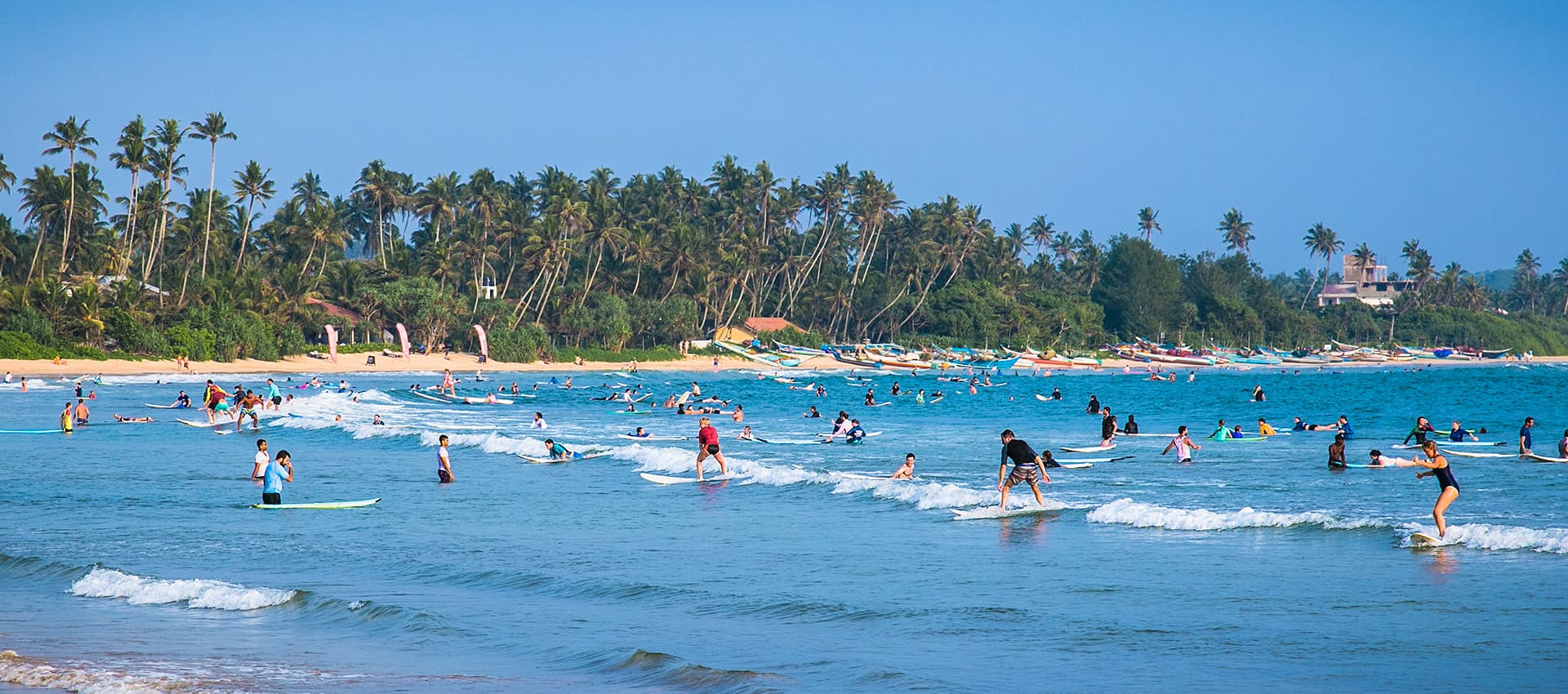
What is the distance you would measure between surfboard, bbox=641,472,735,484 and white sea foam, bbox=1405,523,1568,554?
13.5 m

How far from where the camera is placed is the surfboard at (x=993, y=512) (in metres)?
20.4

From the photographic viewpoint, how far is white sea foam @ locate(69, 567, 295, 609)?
13.8m

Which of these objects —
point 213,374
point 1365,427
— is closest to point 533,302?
point 213,374

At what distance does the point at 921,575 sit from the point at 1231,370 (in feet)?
363

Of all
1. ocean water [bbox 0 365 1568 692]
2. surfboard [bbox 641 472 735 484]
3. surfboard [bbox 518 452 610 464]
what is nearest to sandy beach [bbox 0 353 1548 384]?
ocean water [bbox 0 365 1568 692]

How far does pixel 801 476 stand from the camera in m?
26.4

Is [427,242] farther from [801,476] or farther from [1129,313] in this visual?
[801,476]

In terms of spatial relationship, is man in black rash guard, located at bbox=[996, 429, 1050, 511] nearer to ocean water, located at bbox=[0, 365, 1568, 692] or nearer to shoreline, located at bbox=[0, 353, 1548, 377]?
ocean water, located at bbox=[0, 365, 1568, 692]

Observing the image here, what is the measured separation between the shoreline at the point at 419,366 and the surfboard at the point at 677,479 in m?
57.9

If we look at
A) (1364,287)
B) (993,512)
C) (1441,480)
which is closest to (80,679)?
(993,512)

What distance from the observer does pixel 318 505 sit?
71.5 feet

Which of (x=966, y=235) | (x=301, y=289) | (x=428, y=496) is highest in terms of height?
(x=966, y=235)

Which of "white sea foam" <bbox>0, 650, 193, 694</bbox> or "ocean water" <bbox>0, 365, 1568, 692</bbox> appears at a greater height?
"ocean water" <bbox>0, 365, 1568, 692</bbox>

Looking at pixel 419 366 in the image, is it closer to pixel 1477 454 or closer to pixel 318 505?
pixel 318 505
